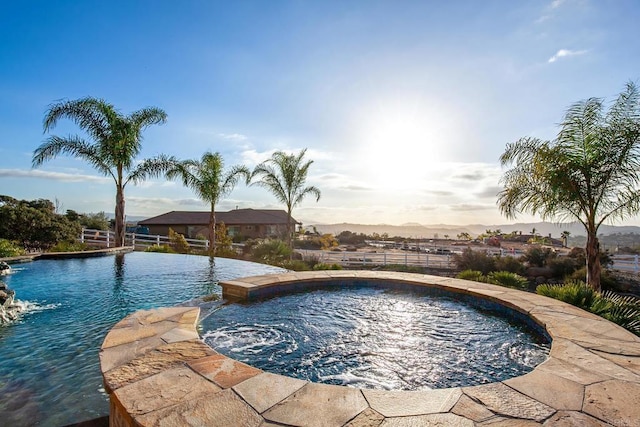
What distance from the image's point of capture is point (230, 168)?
53.5 ft

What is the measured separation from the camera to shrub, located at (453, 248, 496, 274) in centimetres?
1233

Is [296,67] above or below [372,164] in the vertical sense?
above

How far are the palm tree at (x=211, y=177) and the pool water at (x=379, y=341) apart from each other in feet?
35.7

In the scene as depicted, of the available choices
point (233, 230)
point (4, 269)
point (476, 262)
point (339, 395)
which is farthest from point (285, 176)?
point (233, 230)

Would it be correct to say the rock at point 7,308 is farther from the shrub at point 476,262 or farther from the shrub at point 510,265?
the shrub at point 510,265

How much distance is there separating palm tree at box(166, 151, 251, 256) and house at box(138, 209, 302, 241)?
13.4 m

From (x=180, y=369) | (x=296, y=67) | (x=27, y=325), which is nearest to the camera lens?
(x=180, y=369)

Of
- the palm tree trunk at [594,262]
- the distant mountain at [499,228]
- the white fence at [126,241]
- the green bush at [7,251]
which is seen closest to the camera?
the palm tree trunk at [594,262]

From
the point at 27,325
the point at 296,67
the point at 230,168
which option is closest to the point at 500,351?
the point at 27,325

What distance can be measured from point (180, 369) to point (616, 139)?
9.20 metres

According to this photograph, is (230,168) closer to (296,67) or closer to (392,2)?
(296,67)

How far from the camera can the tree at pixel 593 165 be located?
260 inches

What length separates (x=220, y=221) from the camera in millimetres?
30875

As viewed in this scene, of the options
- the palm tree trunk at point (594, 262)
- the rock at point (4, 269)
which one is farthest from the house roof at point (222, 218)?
the palm tree trunk at point (594, 262)
